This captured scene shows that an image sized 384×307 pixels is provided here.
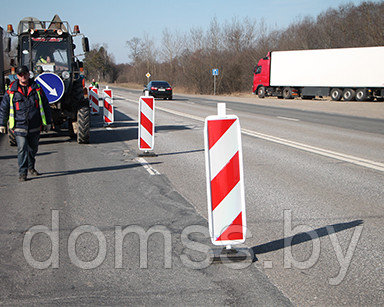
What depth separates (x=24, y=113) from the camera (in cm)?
780

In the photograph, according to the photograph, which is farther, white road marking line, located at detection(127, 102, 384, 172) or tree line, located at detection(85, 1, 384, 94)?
tree line, located at detection(85, 1, 384, 94)

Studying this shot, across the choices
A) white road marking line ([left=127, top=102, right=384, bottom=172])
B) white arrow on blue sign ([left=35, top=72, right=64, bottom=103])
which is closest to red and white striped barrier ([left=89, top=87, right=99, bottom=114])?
white road marking line ([left=127, top=102, right=384, bottom=172])

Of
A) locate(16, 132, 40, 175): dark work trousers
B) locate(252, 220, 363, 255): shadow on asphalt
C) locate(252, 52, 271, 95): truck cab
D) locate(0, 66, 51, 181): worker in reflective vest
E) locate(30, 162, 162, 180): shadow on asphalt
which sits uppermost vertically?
locate(252, 52, 271, 95): truck cab

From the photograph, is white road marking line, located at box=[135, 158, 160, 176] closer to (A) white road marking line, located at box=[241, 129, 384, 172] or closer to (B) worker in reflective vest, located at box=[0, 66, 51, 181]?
(B) worker in reflective vest, located at box=[0, 66, 51, 181]

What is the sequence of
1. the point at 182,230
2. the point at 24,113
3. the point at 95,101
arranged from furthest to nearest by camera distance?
the point at 95,101, the point at 24,113, the point at 182,230

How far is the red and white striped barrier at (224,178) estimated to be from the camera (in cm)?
413

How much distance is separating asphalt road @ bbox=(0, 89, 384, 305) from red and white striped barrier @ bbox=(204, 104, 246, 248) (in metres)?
0.33

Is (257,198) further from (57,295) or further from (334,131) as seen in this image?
(334,131)

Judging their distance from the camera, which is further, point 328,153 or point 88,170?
point 328,153

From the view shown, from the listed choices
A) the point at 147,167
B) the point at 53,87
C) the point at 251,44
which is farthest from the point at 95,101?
the point at 251,44

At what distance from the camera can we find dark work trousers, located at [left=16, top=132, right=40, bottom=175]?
7824 millimetres

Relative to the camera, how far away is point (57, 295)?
12.1ft

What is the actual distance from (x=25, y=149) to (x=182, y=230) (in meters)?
3.85

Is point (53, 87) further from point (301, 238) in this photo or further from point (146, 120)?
point (301, 238)
